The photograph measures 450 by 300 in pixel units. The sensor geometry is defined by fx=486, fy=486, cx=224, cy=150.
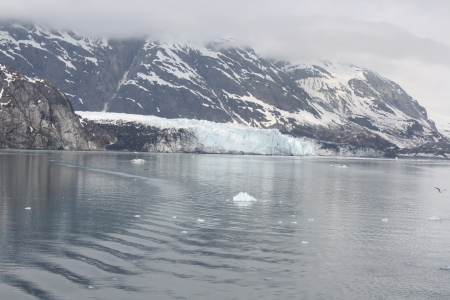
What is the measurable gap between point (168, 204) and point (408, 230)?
15.2 meters

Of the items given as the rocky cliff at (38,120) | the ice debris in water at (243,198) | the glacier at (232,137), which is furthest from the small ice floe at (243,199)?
the glacier at (232,137)

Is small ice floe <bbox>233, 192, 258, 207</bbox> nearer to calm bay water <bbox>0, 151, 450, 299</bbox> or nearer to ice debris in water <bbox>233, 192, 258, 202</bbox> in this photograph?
ice debris in water <bbox>233, 192, 258, 202</bbox>

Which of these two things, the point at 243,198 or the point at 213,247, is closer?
the point at 213,247

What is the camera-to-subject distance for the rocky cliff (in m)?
127

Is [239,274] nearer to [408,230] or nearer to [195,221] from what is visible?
[195,221]

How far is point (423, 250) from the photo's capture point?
21859 mm

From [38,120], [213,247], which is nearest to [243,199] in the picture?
[213,247]

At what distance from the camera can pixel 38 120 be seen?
13688cm

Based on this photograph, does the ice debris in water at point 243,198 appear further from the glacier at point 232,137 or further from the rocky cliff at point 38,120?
the glacier at point 232,137

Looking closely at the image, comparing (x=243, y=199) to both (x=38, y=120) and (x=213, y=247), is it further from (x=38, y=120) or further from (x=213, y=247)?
(x=38, y=120)

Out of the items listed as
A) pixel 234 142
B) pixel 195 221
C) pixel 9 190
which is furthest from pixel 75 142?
pixel 195 221

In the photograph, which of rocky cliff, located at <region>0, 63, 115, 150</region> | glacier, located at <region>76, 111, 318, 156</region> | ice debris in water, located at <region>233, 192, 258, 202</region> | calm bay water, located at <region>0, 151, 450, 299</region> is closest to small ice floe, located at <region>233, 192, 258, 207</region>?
ice debris in water, located at <region>233, 192, 258, 202</region>

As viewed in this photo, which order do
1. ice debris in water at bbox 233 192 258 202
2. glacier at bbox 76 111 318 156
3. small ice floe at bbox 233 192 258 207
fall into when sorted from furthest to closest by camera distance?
glacier at bbox 76 111 318 156 < ice debris in water at bbox 233 192 258 202 < small ice floe at bbox 233 192 258 207

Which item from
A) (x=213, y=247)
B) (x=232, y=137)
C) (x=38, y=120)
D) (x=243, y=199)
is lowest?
(x=213, y=247)
